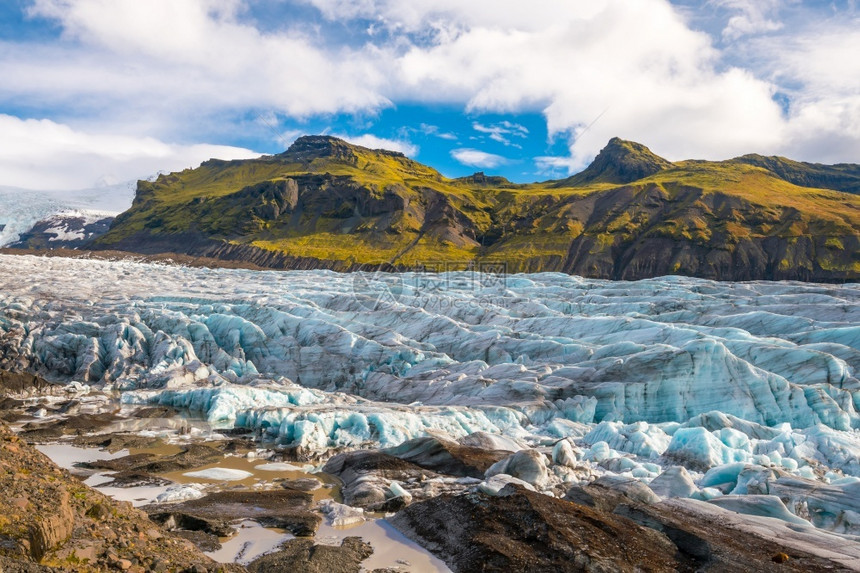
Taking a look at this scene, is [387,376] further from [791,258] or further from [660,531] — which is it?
[791,258]

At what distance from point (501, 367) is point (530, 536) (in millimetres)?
22515

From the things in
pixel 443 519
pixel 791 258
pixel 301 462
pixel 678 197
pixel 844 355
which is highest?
pixel 678 197

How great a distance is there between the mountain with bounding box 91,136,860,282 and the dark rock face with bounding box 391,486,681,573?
369 ft

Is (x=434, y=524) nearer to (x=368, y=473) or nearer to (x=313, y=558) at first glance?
(x=313, y=558)

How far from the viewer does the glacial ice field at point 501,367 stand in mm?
24719

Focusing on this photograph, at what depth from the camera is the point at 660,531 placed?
48.6ft

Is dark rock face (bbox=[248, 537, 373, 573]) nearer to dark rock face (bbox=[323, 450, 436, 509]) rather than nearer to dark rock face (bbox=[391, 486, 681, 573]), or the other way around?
dark rock face (bbox=[391, 486, 681, 573])

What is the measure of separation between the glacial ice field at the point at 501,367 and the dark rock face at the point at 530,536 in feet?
20.4

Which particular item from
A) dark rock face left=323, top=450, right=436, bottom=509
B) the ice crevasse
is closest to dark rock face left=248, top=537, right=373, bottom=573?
dark rock face left=323, top=450, right=436, bottom=509

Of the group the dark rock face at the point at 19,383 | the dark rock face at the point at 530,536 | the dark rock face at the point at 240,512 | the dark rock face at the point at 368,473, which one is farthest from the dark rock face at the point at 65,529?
the dark rock face at the point at 19,383

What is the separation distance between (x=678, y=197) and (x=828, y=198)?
124ft

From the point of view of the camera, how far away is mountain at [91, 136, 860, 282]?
11862 cm

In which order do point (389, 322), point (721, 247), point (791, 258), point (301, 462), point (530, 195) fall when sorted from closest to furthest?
point (301, 462) → point (389, 322) → point (791, 258) → point (721, 247) → point (530, 195)

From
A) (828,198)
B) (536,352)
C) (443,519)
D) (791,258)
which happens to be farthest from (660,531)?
(828,198)
